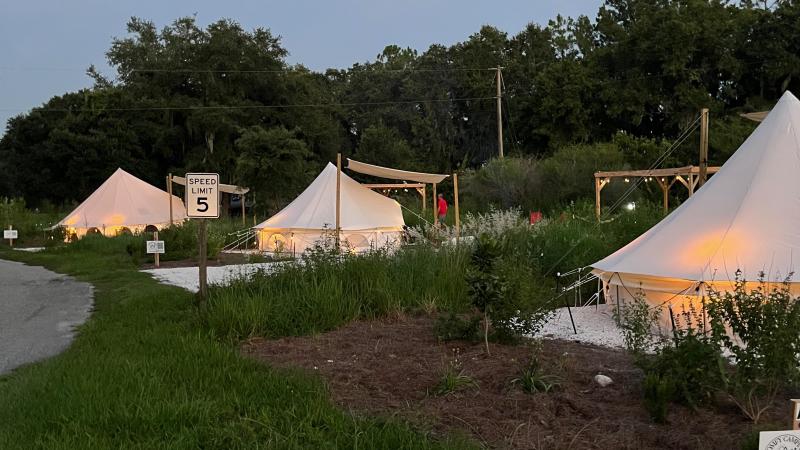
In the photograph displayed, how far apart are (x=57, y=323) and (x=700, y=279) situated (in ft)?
25.3

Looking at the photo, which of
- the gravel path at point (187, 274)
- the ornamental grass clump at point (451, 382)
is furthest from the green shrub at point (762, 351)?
the gravel path at point (187, 274)

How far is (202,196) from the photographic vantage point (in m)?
8.26

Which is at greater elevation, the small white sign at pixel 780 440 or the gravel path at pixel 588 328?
the small white sign at pixel 780 440

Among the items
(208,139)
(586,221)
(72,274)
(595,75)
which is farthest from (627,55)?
(72,274)

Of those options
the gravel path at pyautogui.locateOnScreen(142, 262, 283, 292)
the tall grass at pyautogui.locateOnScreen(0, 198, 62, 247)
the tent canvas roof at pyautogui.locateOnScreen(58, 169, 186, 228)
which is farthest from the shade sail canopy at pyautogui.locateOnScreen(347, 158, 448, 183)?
the tall grass at pyautogui.locateOnScreen(0, 198, 62, 247)

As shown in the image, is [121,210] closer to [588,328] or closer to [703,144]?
[703,144]

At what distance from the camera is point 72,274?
632 inches

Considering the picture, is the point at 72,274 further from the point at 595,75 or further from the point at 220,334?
the point at 595,75

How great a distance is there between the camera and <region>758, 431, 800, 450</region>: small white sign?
10.9ft

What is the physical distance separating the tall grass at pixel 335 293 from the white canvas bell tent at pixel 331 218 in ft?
33.1

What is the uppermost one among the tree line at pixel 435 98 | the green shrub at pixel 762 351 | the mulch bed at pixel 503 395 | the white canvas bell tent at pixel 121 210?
the tree line at pixel 435 98

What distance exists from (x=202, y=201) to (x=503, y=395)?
4662 millimetres

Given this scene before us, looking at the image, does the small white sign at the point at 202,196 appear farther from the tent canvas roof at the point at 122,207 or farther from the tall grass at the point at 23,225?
the tent canvas roof at the point at 122,207

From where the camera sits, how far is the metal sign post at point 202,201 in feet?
26.8
